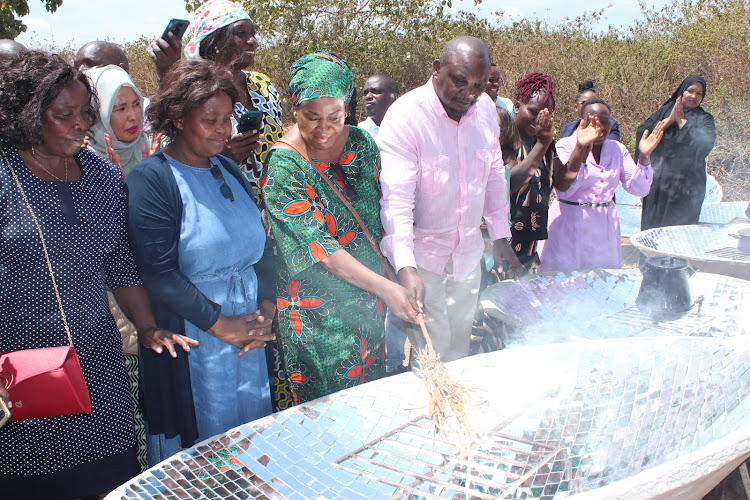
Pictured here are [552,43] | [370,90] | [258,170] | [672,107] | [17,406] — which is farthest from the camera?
[552,43]

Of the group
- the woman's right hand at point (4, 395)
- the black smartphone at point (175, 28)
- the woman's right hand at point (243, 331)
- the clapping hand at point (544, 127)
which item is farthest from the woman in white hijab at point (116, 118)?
the clapping hand at point (544, 127)

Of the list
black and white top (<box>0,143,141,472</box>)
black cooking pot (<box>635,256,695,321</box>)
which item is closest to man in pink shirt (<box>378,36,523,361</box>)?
black cooking pot (<box>635,256,695,321</box>)

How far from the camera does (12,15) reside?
709 cm

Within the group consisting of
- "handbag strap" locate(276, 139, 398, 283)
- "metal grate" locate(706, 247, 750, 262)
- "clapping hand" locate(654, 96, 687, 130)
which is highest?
"clapping hand" locate(654, 96, 687, 130)

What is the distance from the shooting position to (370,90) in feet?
15.4

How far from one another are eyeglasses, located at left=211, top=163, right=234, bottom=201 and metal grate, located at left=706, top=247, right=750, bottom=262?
308 cm

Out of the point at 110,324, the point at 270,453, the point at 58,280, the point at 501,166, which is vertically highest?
the point at 501,166

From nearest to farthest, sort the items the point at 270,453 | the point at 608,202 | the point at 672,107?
the point at 270,453 → the point at 608,202 → the point at 672,107

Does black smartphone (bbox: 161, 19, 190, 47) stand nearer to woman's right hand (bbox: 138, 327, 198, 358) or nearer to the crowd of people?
the crowd of people

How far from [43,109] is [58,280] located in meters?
0.55

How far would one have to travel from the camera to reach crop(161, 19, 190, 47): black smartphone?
115 inches

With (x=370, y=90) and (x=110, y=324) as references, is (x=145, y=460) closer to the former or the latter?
(x=110, y=324)

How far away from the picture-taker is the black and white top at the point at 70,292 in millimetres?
1855

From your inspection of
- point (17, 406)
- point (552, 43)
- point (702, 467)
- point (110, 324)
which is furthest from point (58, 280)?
point (552, 43)
